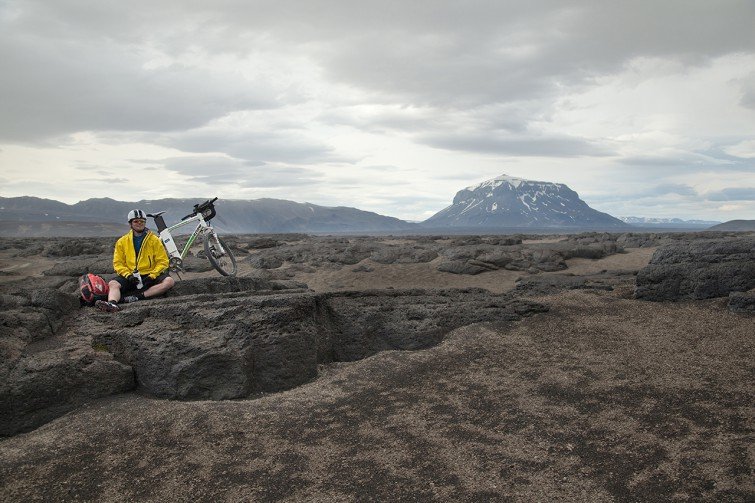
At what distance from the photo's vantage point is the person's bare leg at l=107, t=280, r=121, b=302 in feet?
31.5

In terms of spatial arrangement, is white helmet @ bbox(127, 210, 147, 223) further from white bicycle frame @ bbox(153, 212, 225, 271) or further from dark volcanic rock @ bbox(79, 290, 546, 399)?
white bicycle frame @ bbox(153, 212, 225, 271)

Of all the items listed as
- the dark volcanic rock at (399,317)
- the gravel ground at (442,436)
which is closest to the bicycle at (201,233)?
the dark volcanic rock at (399,317)

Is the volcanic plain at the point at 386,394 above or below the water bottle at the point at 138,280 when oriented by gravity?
below

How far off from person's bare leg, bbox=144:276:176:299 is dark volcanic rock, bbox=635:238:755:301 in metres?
11.0

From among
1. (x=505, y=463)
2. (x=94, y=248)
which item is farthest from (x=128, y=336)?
(x=94, y=248)

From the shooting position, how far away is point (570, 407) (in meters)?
6.98

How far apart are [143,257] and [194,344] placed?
323 cm

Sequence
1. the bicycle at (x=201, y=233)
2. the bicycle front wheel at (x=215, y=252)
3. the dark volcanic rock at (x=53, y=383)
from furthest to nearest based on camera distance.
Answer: the bicycle front wheel at (x=215, y=252) < the bicycle at (x=201, y=233) < the dark volcanic rock at (x=53, y=383)

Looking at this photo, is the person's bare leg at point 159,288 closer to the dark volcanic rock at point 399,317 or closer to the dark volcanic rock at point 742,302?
the dark volcanic rock at point 399,317

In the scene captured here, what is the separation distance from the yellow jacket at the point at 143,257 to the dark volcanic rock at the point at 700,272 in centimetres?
1120

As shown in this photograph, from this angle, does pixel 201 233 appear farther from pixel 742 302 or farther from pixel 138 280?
pixel 742 302

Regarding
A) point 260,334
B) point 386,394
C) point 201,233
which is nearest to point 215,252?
point 201,233

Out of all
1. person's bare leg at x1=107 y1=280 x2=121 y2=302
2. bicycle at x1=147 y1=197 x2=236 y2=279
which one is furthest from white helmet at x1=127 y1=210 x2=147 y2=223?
bicycle at x1=147 y1=197 x2=236 y2=279

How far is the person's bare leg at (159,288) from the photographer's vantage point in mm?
10219
